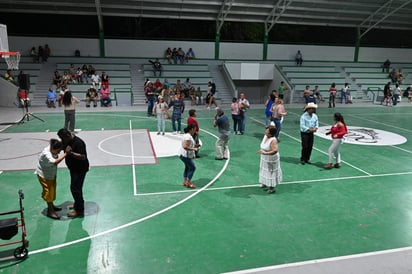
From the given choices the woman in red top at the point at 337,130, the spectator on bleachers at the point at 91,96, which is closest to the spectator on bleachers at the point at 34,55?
the spectator on bleachers at the point at 91,96

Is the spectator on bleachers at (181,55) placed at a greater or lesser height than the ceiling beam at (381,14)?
lesser

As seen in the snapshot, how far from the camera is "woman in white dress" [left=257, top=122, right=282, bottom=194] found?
25.7 feet

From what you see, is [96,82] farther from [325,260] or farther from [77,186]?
[325,260]

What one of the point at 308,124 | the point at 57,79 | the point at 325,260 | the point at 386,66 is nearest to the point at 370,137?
the point at 308,124

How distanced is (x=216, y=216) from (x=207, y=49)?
24425 mm

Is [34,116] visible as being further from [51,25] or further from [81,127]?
[51,25]

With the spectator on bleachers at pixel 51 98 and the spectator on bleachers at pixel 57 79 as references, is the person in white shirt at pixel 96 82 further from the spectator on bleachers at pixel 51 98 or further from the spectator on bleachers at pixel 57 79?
the spectator on bleachers at pixel 51 98

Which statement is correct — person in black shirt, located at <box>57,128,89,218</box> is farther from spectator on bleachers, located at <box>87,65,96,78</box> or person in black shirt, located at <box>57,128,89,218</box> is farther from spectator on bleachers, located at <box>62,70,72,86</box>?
spectator on bleachers, located at <box>87,65,96,78</box>

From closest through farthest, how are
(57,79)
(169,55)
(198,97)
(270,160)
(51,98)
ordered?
(270,160), (51,98), (57,79), (198,97), (169,55)

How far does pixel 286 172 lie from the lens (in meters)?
10.2

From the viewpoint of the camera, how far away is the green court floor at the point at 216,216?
227 inches

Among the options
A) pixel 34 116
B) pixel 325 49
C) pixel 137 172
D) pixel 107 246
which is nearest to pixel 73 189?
pixel 107 246

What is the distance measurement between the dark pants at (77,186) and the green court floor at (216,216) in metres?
0.29

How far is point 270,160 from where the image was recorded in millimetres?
8000
